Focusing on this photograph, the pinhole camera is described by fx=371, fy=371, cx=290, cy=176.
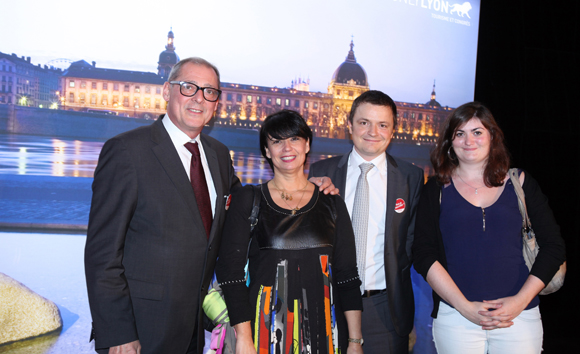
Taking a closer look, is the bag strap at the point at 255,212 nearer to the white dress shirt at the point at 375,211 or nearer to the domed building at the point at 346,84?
the white dress shirt at the point at 375,211

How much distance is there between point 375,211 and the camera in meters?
1.99

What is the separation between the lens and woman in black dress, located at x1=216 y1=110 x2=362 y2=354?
1.48m

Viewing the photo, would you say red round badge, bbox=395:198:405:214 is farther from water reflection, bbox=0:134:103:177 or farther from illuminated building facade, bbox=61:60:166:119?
water reflection, bbox=0:134:103:177

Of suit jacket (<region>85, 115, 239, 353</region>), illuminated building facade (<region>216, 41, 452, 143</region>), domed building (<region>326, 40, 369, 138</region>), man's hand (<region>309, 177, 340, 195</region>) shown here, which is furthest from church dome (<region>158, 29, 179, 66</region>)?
man's hand (<region>309, 177, 340, 195</region>)

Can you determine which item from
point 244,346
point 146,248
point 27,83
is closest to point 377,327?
point 244,346

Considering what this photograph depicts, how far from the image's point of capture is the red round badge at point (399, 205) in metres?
1.94

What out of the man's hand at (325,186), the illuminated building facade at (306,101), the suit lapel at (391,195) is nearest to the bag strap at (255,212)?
the man's hand at (325,186)

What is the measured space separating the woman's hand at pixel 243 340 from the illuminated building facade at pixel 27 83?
3.18m

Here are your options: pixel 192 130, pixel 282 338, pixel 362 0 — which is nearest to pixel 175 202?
pixel 192 130

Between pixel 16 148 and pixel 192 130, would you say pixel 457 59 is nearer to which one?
pixel 192 130

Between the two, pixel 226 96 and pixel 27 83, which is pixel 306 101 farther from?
pixel 27 83

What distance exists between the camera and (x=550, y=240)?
1714 millimetres

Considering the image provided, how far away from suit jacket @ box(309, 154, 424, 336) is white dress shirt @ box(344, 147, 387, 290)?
0.15 feet

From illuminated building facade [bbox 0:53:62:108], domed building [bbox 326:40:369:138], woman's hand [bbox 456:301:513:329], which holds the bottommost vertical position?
woman's hand [bbox 456:301:513:329]
